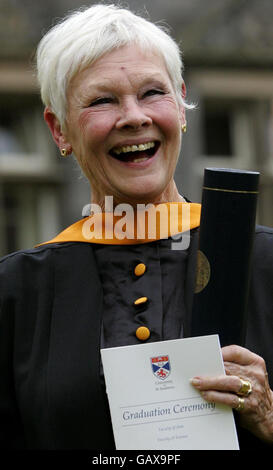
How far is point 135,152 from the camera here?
8.00 ft

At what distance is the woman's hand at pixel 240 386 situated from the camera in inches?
81.8

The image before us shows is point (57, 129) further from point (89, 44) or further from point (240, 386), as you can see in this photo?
point (240, 386)

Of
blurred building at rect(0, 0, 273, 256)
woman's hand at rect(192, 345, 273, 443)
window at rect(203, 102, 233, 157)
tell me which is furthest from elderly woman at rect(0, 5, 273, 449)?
window at rect(203, 102, 233, 157)

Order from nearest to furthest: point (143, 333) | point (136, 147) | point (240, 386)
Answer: point (240, 386)
point (143, 333)
point (136, 147)

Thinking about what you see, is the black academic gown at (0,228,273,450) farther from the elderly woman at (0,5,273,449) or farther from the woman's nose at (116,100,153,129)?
the woman's nose at (116,100,153,129)

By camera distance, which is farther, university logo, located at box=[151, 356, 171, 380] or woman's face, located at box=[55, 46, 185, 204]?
woman's face, located at box=[55, 46, 185, 204]

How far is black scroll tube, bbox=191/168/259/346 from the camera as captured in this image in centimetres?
210

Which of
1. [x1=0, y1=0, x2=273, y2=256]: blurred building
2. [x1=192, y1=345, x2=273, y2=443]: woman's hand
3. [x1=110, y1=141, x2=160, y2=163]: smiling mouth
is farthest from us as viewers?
[x1=0, y1=0, x2=273, y2=256]: blurred building

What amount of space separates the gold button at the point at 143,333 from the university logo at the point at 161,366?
0.20m

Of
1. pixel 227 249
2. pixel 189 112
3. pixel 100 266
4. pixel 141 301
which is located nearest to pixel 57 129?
pixel 100 266

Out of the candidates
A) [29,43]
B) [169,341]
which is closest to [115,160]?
[169,341]

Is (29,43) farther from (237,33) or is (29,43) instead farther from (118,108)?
(118,108)

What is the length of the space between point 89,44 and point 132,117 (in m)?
0.23

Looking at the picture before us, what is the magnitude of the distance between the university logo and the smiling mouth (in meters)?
0.57
